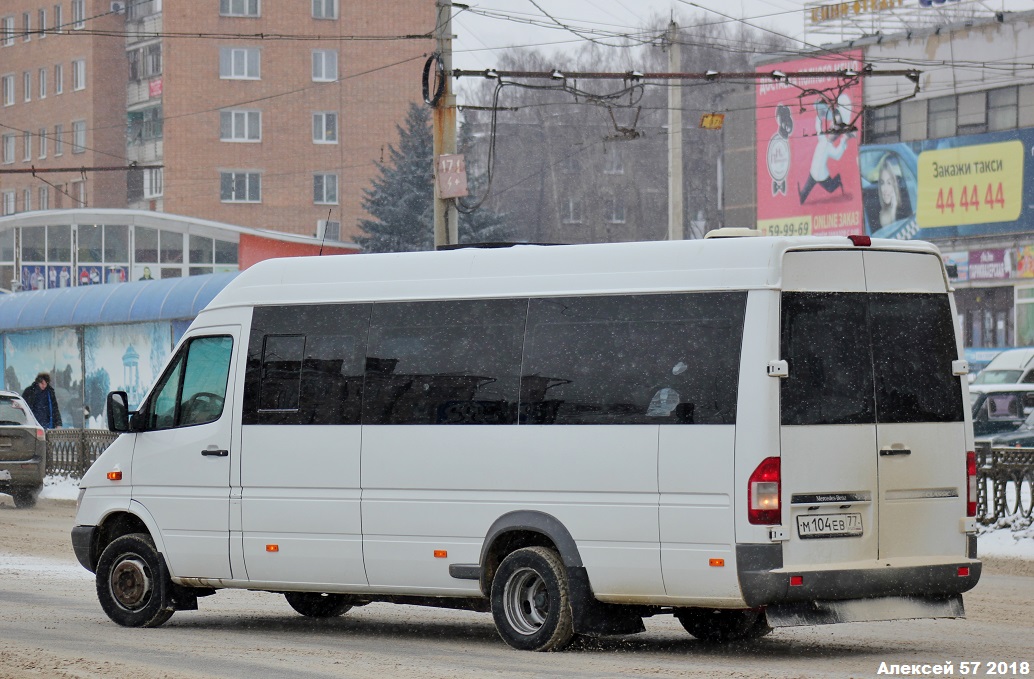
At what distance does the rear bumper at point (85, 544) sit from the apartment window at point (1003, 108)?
43.3 metres

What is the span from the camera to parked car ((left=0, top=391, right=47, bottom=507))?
25.9 meters

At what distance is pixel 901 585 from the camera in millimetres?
10234

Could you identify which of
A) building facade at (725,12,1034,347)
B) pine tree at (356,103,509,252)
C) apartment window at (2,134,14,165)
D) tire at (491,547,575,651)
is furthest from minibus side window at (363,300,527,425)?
apartment window at (2,134,14,165)

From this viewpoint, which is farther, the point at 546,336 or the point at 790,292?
the point at 546,336

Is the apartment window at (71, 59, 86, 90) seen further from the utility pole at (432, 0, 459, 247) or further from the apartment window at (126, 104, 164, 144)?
the utility pole at (432, 0, 459, 247)

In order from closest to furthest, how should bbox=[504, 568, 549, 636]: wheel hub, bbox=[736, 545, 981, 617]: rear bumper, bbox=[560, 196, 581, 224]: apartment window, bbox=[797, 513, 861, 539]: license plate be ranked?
bbox=[736, 545, 981, 617]: rear bumper → bbox=[797, 513, 861, 539]: license plate → bbox=[504, 568, 549, 636]: wheel hub → bbox=[560, 196, 581, 224]: apartment window

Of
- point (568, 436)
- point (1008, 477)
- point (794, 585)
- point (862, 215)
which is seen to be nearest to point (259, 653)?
point (568, 436)

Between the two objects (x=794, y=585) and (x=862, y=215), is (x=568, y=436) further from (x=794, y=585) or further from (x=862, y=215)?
(x=862, y=215)

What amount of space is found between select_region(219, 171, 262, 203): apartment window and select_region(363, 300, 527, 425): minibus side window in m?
71.2

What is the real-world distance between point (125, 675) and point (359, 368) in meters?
2.79

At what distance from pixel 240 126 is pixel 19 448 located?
57150mm

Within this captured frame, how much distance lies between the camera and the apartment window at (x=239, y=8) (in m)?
80.9

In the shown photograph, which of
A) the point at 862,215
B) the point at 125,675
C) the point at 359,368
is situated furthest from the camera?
the point at 862,215

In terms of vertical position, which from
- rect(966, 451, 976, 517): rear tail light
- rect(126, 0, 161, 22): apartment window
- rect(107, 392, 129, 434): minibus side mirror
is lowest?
rect(966, 451, 976, 517): rear tail light
